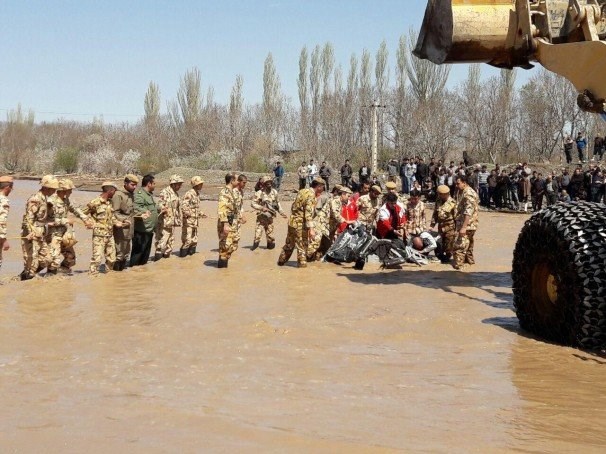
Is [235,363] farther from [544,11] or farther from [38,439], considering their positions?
[544,11]

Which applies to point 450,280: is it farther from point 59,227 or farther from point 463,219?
point 59,227

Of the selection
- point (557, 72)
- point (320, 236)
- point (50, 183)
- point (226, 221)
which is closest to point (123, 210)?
point (50, 183)

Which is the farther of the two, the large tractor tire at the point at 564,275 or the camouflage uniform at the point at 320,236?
the camouflage uniform at the point at 320,236

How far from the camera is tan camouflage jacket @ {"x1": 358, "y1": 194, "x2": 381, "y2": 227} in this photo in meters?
15.2

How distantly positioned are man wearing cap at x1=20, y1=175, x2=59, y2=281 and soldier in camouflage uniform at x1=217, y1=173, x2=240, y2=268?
2.59 metres

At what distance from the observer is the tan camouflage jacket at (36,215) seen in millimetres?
12156

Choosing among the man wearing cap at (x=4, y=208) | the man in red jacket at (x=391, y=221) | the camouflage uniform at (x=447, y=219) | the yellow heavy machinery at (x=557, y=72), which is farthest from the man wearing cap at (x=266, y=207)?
the yellow heavy machinery at (x=557, y=72)

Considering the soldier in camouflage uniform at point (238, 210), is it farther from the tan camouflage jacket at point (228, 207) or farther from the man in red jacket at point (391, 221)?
the man in red jacket at point (391, 221)

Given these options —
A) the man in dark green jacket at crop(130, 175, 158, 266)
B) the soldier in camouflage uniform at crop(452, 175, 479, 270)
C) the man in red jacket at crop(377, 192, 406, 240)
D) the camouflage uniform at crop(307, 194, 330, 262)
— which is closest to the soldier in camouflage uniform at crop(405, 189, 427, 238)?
the man in red jacket at crop(377, 192, 406, 240)

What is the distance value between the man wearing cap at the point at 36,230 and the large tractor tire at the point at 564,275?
681 cm

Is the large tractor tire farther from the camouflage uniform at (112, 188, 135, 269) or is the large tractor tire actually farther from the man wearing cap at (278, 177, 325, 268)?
the camouflage uniform at (112, 188, 135, 269)

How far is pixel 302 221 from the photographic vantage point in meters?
13.6

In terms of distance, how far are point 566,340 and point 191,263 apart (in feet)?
26.7

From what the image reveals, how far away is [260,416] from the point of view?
17.2ft
